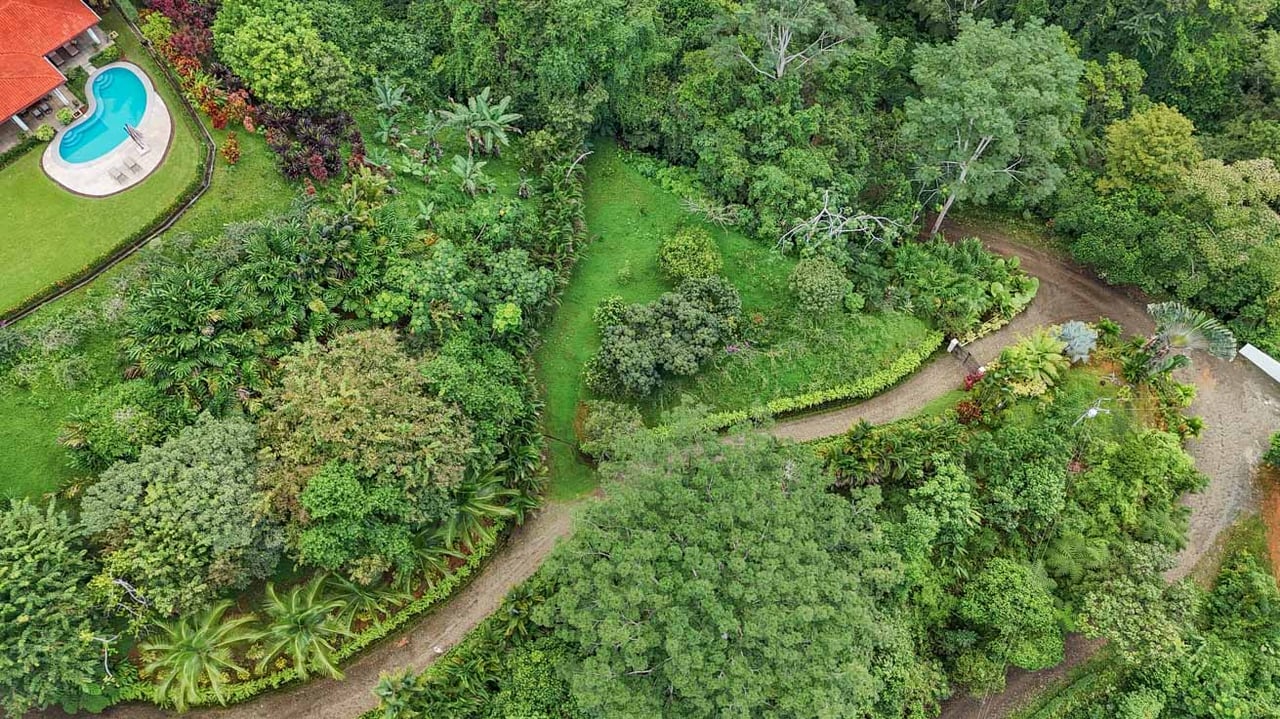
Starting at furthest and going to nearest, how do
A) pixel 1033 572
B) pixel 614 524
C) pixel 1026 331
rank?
pixel 1026 331
pixel 1033 572
pixel 614 524

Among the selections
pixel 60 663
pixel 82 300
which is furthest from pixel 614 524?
pixel 82 300

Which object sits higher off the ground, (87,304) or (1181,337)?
(1181,337)

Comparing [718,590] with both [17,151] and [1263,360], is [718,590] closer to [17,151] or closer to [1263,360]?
[1263,360]

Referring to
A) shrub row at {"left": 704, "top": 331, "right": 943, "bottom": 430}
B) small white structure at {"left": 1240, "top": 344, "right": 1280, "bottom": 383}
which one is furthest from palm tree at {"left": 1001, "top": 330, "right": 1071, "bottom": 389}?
small white structure at {"left": 1240, "top": 344, "right": 1280, "bottom": 383}

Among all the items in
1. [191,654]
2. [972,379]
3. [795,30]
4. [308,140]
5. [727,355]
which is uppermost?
[795,30]

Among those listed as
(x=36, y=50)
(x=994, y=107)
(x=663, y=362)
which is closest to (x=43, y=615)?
(x=663, y=362)

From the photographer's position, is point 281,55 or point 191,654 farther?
point 281,55

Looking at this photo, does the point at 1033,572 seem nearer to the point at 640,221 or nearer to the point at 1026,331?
the point at 1026,331
